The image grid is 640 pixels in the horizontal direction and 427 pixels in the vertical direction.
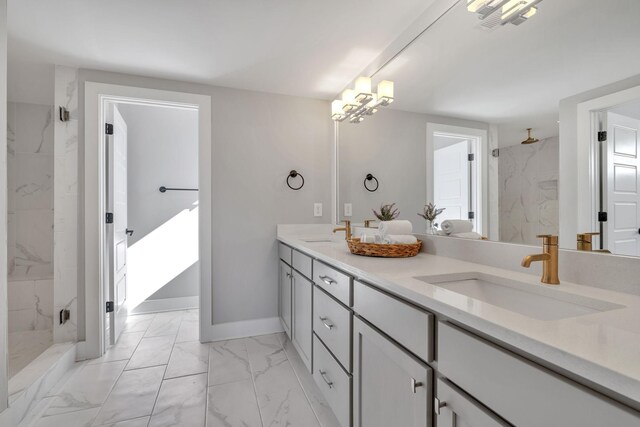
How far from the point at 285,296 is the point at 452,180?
156 centimetres

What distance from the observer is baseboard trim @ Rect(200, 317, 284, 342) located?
2459mm

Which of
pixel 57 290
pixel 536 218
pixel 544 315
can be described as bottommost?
pixel 57 290

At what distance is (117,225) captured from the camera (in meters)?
2.48

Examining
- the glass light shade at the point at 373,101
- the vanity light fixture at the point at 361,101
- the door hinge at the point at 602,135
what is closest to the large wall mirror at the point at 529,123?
the door hinge at the point at 602,135

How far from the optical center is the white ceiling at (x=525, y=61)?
34.8 inches

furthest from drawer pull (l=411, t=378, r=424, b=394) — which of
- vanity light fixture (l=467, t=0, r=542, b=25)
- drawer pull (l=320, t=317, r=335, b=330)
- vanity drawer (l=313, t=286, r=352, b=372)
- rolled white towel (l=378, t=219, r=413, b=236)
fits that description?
vanity light fixture (l=467, t=0, r=542, b=25)

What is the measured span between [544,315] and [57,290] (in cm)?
287

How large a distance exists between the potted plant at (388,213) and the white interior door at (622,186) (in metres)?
1.08

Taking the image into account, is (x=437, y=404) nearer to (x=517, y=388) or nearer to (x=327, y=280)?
(x=517, y=388)

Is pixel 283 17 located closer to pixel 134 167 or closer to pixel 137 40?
pixel 137 40

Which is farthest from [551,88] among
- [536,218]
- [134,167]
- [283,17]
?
[134,167]

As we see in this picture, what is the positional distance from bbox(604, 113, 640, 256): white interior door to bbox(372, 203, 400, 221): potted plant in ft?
3.54

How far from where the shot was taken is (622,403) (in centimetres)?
45

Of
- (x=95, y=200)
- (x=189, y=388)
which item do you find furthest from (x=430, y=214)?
(x=95, y=200)
